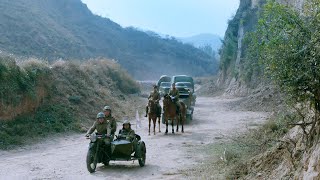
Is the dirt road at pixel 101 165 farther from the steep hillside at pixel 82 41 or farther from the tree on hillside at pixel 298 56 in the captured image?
the steep hillside at pixel 82 41

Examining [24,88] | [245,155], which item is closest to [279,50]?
[245,155]

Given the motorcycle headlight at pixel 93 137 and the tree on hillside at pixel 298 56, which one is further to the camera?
the motorcycle headlight at pixel 93 137

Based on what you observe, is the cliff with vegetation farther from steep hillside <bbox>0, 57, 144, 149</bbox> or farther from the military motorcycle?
steep hillside <bbox>0, 57, 144, 149</bbox>

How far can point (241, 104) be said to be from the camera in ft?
111

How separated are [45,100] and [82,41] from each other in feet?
200

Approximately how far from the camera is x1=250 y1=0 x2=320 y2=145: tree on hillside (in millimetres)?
6246

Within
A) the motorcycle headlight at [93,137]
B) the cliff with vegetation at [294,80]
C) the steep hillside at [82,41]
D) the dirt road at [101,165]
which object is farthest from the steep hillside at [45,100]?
the steep hillside at [82,41]

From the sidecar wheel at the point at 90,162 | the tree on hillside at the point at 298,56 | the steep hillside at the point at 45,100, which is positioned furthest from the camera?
the steep hillside at the point at 45,100

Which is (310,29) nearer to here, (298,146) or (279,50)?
(279,50)

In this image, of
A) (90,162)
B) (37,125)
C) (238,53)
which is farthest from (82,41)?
(90,162)

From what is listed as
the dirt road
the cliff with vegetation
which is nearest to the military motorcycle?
the dirt road

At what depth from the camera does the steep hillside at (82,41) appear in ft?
194

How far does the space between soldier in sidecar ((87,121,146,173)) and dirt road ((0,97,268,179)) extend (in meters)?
0.28

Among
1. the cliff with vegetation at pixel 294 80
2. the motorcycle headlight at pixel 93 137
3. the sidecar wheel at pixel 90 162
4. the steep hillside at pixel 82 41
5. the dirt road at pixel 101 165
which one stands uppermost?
the steep hillside at pixel 82 41
